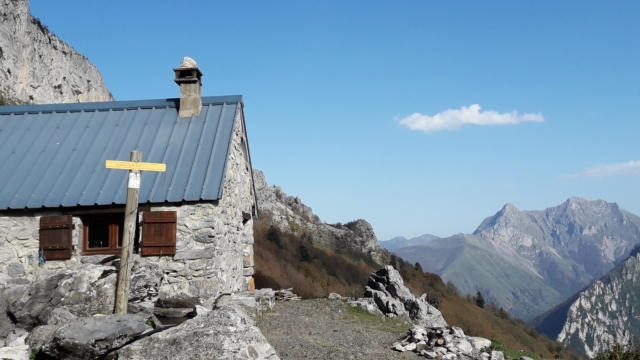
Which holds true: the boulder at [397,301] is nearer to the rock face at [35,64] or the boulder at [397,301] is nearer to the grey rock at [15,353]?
the grey rock at [15,353]

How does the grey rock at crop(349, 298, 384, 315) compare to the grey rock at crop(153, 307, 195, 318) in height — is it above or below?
below

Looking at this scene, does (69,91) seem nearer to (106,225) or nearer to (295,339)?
(106,225)

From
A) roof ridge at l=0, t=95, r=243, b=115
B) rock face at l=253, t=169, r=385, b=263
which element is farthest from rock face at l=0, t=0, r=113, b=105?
roof ridge at l=0, t=95, r=243, b=115

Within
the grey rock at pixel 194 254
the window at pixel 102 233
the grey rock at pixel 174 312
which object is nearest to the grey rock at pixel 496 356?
the grey rock at pixel 174 312

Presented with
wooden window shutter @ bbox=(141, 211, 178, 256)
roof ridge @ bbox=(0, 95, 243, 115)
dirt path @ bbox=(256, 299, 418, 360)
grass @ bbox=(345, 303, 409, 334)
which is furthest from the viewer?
roof ridge @ bbox=(0, 95, 243, 115)

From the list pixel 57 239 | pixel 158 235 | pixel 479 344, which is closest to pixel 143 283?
pixel 158 235

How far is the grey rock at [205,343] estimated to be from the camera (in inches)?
218

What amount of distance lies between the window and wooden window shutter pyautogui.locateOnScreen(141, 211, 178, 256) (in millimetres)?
1032

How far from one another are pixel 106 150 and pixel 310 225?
32.9 metres

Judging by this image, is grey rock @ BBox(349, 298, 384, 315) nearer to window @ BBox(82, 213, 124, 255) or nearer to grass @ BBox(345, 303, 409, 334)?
grass @ BBox(345, 303, 409, 334)

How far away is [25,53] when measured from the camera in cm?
3903

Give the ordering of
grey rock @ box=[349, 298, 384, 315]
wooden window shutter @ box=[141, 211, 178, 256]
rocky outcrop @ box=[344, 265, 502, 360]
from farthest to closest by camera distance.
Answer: grey rock @ box=[349, 298, 384, 315] → wooden window shutter @ box=[141, 211, 178, 256] → rocky outcrop @ box=[344, 265, 502, 360]

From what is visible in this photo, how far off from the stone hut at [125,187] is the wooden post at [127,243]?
217cm

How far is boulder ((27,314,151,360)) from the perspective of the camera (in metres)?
→ 6.44
